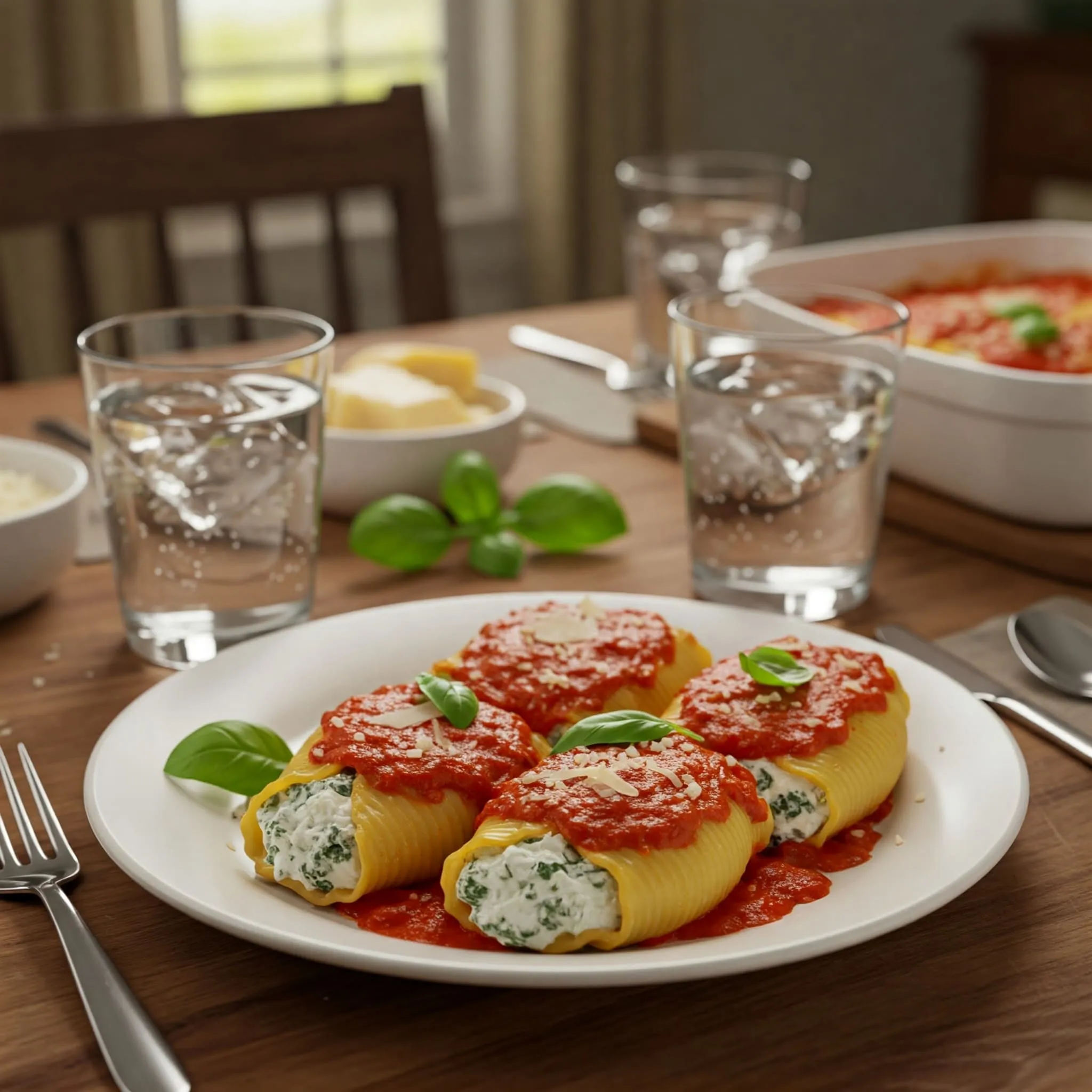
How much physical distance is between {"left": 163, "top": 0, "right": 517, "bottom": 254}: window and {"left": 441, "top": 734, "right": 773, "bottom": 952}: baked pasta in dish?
140 inches

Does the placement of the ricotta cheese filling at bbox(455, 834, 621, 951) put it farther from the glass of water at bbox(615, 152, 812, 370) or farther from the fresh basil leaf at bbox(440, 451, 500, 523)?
the glass of water at bbox(615, 152, 812, 370)

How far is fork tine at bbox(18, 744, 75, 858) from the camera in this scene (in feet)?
2.82

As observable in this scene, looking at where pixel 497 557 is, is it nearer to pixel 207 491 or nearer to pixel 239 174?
pixel 207 491

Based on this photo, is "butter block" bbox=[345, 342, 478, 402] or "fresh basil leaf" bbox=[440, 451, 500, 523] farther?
"butter block" bbox=[345, 342, 478, 402]

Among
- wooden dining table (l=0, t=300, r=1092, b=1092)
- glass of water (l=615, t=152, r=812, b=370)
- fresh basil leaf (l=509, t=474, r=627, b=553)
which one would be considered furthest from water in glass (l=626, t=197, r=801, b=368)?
wooden dining table (l=0, t=300, r=1092, b=1092)

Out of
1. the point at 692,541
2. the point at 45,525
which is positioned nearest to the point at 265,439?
the point at 45,525

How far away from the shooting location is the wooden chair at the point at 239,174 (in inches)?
80.7

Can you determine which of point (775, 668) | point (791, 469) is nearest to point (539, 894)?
point (775, 668)

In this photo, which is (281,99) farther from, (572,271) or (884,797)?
(884,797)

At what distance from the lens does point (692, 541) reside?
48.9 inches

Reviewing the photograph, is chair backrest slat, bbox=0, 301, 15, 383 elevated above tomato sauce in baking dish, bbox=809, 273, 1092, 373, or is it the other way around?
tomato sauce in baking dish, bbox=809, 273, 1092, 373

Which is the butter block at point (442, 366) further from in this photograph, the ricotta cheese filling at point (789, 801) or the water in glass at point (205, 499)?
the ricotta cheese filling at point (789, 801)

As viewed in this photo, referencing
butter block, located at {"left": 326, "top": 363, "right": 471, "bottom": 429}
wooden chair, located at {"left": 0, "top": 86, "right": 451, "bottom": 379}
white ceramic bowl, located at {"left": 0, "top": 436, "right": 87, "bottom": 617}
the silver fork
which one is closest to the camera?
the silver fork

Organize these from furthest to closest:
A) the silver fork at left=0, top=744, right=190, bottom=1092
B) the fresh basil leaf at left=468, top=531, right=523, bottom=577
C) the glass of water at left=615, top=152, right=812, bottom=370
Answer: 1. the glass of water at left=615, top=152, right=812, bottom=370
2. the fresh basil leaf at left=468, top=531, right=523, bottom=577
3. the silver fork at left=0, top=744, right=190, bottom=1092
